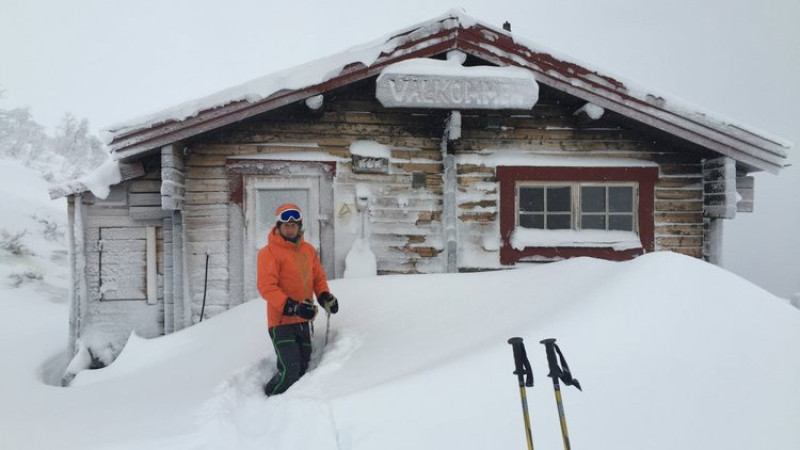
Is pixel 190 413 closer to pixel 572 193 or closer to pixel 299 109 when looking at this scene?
pixel 299 109

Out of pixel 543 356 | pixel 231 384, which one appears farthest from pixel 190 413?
pixel 543 356

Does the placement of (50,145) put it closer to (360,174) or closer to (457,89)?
(360,174)

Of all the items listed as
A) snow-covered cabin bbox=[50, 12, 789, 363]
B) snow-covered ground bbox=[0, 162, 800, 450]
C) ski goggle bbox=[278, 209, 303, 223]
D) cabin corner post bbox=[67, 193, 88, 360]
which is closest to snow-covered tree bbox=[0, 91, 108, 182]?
cabin corner post bbox=[67, 193, 88, 360]

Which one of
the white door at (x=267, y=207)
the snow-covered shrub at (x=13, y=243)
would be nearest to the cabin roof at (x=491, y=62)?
the white door at (x=267, y=207)

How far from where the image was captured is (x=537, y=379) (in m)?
2.74

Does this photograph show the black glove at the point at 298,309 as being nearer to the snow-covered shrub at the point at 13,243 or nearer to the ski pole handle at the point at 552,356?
the ski pole handle at the point at 552,356

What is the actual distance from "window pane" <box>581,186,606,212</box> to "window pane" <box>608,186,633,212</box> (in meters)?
0.17

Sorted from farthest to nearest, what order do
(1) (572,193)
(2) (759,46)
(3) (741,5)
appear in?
(3) (741,5)
(2) (759,46)
(1) (572,193)

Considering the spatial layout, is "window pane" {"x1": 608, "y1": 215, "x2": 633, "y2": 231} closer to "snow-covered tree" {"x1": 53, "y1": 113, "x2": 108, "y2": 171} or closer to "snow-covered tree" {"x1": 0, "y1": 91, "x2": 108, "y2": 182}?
"snow-covered tree" {"x1": 0, "y1": 91, "x2": 108, "y2": 182}

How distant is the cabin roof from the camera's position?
548 centimetres

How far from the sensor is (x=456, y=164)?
254 inches

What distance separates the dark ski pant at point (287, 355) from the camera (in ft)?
12.7

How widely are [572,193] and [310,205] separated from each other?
3.68m

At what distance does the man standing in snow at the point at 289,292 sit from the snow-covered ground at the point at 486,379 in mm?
268
